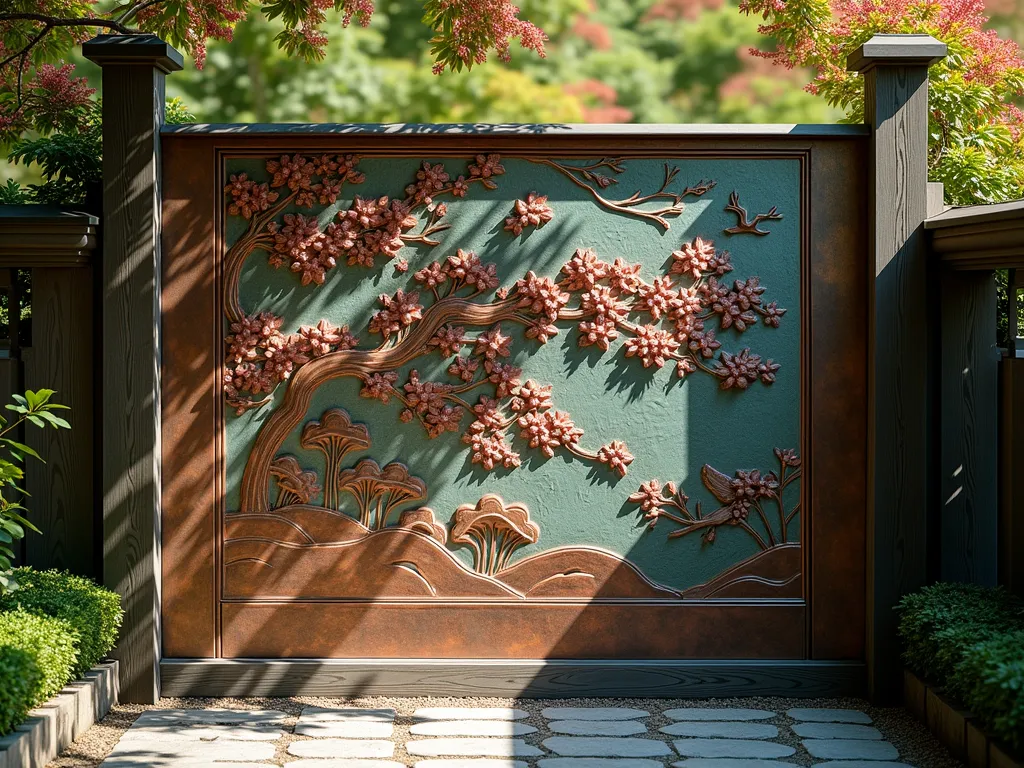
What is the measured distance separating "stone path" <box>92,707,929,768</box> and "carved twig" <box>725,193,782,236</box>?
2.08 m

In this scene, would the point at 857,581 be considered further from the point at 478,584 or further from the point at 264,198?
the point at 264,198

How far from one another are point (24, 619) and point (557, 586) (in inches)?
84.6

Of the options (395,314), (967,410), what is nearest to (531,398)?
(395,314)

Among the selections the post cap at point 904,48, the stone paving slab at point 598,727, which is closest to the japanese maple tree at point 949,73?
the post cap at point 904,48

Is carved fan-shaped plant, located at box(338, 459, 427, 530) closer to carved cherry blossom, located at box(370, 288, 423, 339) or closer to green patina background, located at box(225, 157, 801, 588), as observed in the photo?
green patina background, located at box(225, 157, 801, 588)

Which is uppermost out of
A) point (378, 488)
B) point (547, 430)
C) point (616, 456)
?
point (547, 430)

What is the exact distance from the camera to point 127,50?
4.31m

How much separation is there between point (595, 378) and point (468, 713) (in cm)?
154

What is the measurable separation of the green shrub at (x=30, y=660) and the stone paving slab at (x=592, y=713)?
192 cm

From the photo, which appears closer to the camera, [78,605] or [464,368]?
[78,605]

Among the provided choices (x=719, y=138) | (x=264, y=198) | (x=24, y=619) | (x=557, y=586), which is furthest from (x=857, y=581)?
(x=24, y=619)

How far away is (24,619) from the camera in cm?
382

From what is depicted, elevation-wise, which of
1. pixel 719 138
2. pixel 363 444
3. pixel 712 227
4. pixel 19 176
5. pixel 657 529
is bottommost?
pixel 657 529

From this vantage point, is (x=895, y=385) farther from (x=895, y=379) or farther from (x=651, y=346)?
(x=651, y=346)
